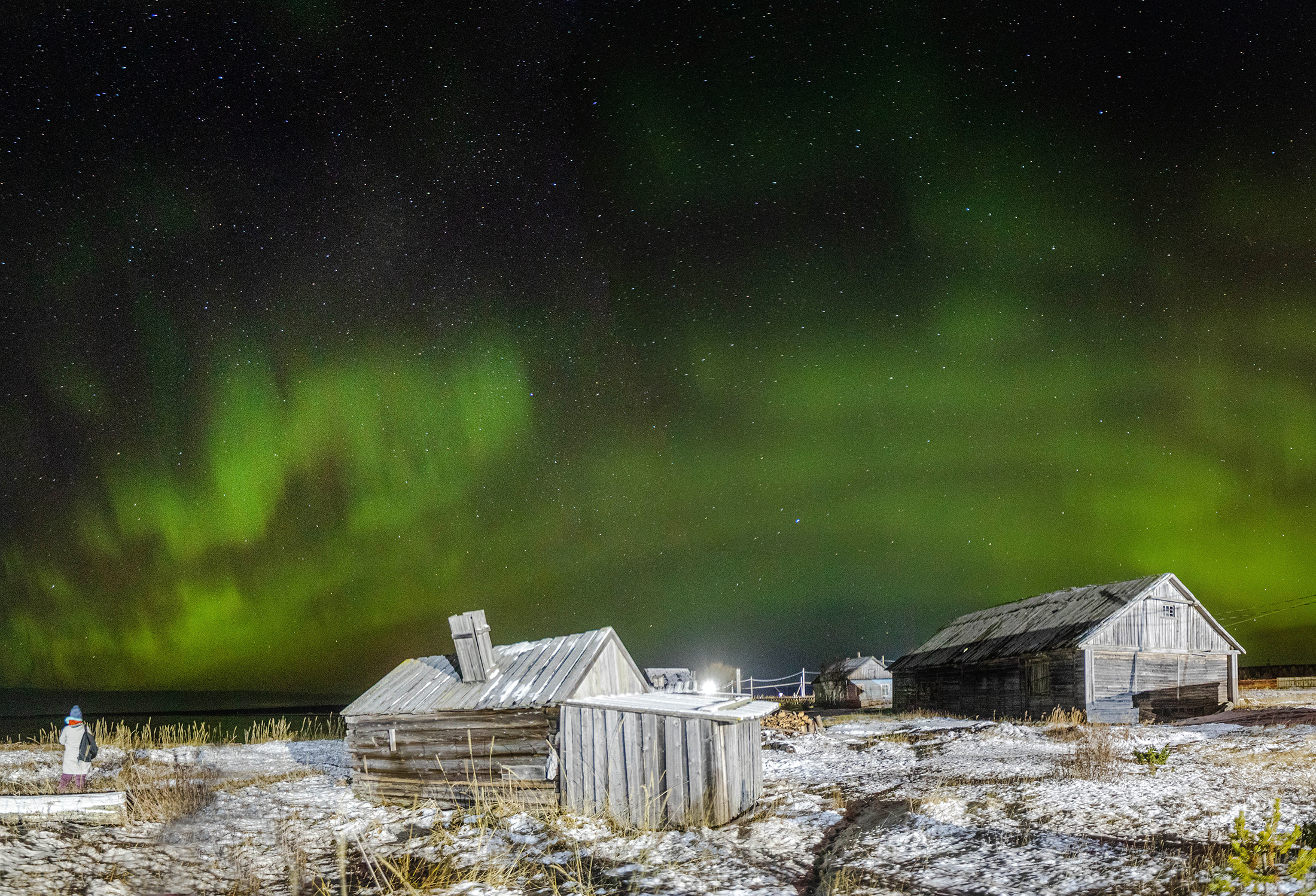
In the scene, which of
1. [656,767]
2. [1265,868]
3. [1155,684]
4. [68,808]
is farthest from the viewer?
[1155,684]

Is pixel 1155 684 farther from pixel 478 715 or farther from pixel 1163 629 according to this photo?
pixel 478 715

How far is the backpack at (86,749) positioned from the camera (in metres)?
14.2

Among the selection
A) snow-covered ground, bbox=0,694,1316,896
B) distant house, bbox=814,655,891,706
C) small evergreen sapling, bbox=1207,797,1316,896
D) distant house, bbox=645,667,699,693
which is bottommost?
distant house, bbox=814,655,891,706

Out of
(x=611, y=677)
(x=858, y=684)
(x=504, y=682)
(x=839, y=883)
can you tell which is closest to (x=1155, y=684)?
(x=611, y=677)

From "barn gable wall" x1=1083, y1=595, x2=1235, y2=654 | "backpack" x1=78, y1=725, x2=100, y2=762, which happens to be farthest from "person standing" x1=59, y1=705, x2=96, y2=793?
"barn gable wall" x1=1083, y1=595, x2=1235, y2=654

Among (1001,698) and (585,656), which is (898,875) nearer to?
(585,656)

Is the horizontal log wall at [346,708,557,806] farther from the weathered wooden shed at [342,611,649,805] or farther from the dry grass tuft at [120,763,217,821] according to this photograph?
the dry grass tuft at [120,763,217,821]

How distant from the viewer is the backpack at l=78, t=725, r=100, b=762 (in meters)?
14.2

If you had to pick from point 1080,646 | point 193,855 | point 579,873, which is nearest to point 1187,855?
point 579,873

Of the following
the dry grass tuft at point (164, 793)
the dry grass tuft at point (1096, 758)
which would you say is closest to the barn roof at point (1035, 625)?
the dry grass tuft at point (1096, 758)

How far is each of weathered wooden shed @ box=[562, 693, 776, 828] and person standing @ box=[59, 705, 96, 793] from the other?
357 inches

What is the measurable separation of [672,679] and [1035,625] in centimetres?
2352

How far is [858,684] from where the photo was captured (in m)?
54.9

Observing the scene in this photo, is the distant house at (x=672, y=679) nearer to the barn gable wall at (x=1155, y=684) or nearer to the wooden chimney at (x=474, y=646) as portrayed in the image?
the barn gable wall at (x=1155, y=684)
